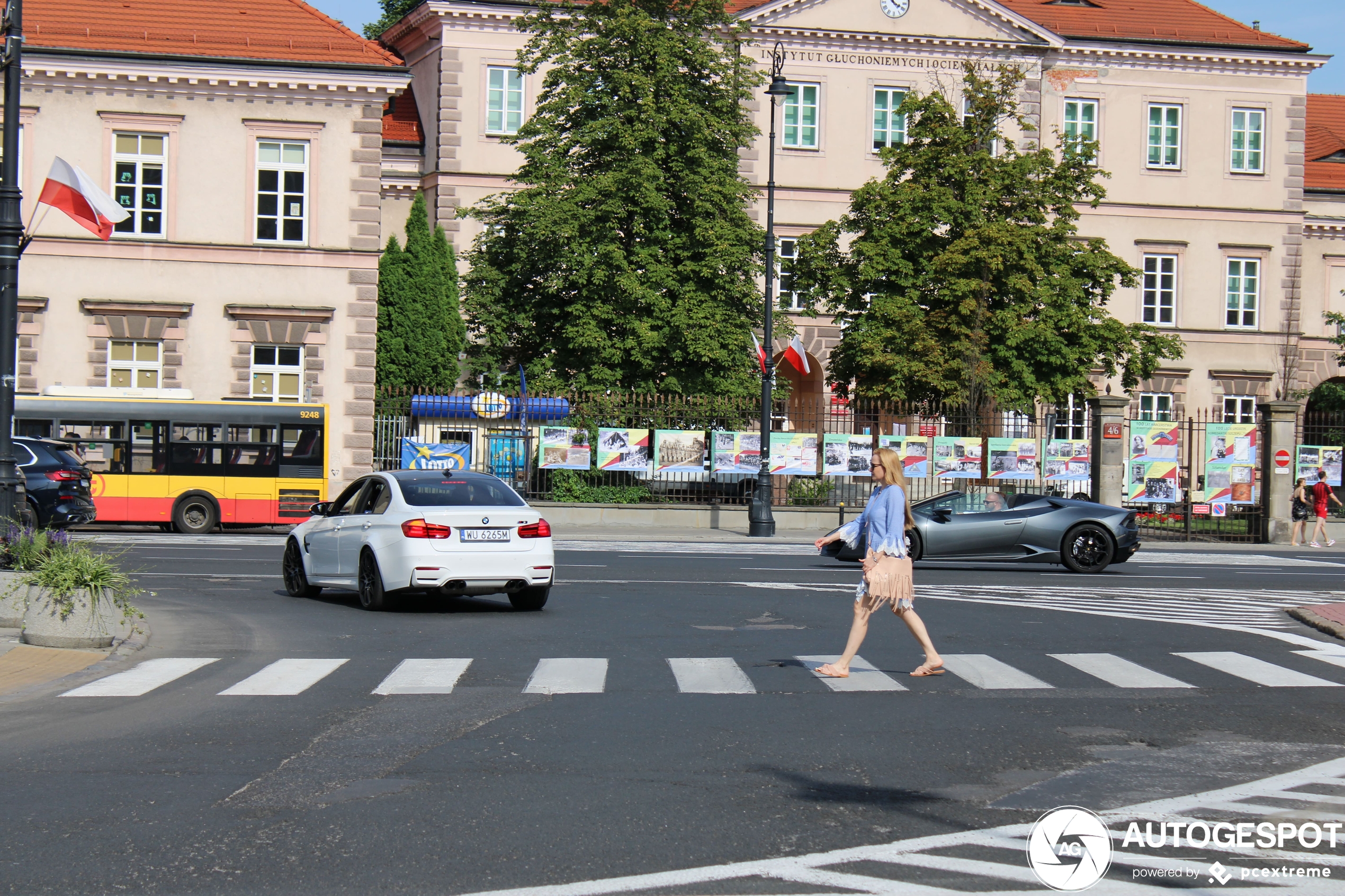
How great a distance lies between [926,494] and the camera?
114 ft

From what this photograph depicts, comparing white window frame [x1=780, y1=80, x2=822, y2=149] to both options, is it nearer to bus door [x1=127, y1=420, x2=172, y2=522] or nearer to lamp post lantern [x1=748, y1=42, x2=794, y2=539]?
lamp post lantern [x1=748, y1=42, x2=794, y2=539]

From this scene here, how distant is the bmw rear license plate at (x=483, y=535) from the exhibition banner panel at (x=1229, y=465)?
79.3ft

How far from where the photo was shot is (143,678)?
1088 cm

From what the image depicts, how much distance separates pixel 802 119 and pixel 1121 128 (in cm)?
1136

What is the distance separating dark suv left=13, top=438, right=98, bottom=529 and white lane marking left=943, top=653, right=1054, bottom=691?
17399 mm

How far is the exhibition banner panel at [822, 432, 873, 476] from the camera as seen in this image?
34062mm

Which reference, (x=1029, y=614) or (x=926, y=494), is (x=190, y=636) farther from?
(x=926, y=494)

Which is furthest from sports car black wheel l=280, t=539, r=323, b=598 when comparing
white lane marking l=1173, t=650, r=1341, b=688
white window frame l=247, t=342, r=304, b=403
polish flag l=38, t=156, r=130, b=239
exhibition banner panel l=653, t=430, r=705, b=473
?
white window frame l=247, t=342, r=304, b=403

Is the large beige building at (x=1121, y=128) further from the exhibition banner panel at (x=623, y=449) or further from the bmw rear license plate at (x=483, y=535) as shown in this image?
the bmw rear license plate at (x=483, y=535)

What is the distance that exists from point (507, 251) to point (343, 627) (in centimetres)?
2554

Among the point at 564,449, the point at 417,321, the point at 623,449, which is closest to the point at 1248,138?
the point at 417,321

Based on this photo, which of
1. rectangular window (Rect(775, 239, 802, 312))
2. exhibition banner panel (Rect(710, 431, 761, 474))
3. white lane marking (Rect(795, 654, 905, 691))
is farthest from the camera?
rectangular window (Rect(775, 239, 802, 312))

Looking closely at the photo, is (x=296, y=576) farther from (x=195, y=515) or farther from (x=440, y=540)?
(x=195, y=515)

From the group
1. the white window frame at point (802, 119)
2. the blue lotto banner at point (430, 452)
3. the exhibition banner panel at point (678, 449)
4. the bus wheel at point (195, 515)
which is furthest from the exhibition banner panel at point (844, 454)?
the white window frame at point (802, 119)
